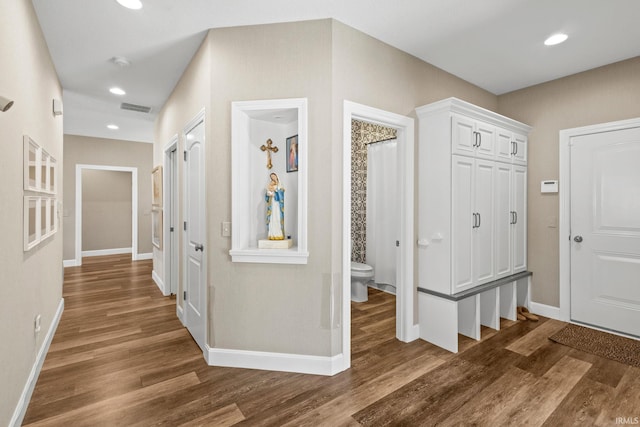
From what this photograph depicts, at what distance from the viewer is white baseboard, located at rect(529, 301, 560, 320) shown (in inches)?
136

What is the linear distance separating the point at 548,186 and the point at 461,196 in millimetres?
1454

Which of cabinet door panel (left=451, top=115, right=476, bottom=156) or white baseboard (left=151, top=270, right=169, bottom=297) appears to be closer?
cabinet door panel (left=451, top=115, right=476, bottom=156)

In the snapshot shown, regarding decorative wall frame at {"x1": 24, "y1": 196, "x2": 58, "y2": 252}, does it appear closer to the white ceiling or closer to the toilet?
the white ceiling

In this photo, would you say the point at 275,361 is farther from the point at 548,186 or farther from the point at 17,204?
the point at 548,186

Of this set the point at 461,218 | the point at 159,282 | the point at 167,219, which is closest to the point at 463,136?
the point at 461,218

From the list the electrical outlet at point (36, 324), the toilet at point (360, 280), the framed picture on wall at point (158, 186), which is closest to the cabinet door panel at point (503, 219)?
the toilet at point (360, 280)

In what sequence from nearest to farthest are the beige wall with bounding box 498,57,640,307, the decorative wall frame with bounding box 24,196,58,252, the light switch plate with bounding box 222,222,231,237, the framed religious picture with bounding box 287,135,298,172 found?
the decorative wall frame with bounding box 24,196,58,252, the light switch plate with bounding box 222,222,231,237, the framed religious picture with bounding box 287,135,298,172, the beige wall with bounding box 498,57,640,307

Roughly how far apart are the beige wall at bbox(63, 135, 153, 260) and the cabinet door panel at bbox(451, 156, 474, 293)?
6607 millimetres

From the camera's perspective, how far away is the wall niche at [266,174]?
2348 mm

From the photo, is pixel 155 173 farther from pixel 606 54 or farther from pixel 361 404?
pixel 606 54

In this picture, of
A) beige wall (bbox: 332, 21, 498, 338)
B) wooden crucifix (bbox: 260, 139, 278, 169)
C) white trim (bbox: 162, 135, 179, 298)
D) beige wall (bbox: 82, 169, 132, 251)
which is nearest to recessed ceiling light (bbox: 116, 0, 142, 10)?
wooden crucifix (bbox: 260, 139, 278, 169)

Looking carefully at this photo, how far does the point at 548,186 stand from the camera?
348 centimetres

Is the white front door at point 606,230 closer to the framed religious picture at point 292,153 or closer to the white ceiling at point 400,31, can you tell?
the white ceiling at point 400,31

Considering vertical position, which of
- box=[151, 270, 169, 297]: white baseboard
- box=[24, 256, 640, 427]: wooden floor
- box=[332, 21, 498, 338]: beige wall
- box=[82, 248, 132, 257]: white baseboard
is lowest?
box=[24, 256, 640, 427]: wooden floor
